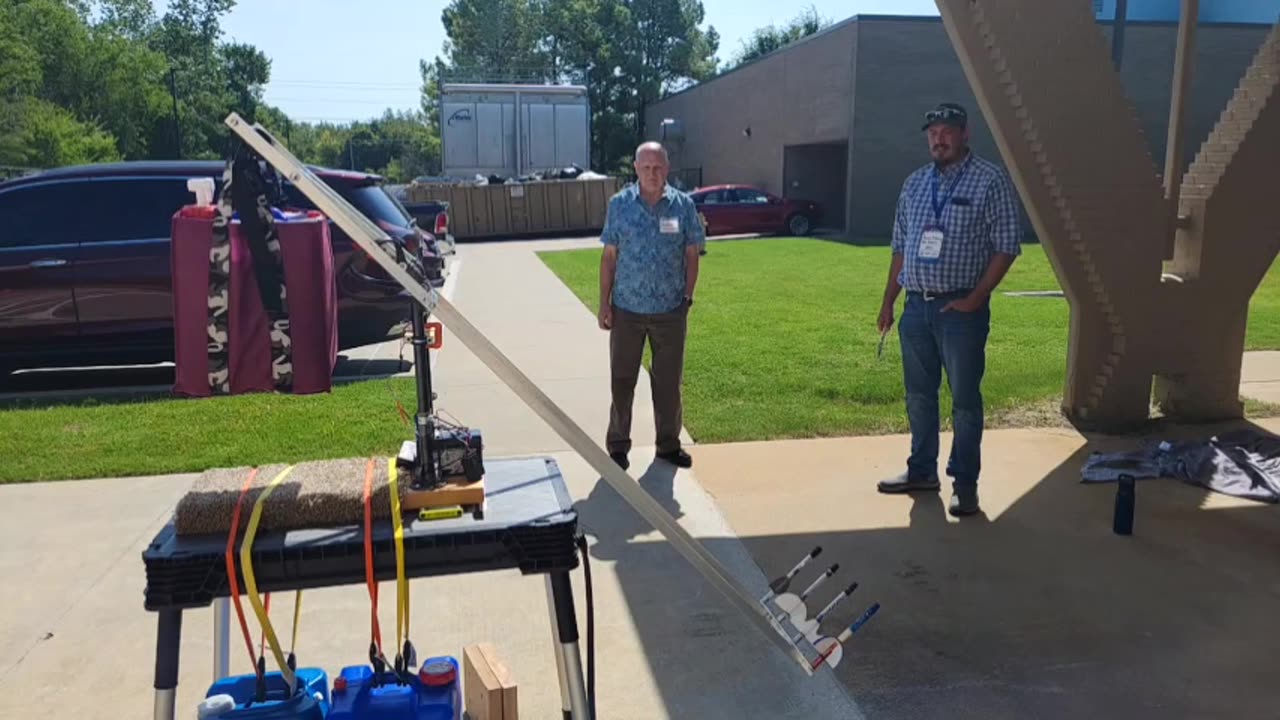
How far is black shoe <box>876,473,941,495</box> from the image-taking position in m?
5.15

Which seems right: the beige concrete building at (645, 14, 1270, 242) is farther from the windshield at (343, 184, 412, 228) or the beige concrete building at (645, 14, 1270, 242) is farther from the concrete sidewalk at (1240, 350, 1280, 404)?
the windshield at (343, 184, 412, 228)

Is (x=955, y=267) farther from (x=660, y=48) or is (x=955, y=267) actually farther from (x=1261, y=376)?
(x=660, y=48)

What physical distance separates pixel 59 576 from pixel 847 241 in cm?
2110

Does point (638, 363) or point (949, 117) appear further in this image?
point (638, 363)

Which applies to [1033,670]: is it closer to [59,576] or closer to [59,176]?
[59,576]

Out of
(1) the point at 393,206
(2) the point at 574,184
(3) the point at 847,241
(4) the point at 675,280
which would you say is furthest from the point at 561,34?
(4) the point at 675,280

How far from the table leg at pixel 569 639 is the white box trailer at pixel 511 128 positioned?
2654 cm

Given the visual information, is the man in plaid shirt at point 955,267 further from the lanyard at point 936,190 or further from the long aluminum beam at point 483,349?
the long aluminum beam at point 483,349

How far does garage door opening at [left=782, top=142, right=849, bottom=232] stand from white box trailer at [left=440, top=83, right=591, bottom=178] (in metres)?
6.51

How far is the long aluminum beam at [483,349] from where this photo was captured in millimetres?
2203

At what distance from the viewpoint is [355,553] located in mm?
2180

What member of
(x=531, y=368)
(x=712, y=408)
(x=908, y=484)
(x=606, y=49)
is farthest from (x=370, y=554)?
(x=606, y=49)

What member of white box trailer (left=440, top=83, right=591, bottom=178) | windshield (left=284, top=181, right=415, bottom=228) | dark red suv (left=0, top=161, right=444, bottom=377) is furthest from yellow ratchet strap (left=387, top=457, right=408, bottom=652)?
A: white box trailer (left=440, top=83, right=591, bottom=178)

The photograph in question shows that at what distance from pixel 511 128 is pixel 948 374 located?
25217mm
